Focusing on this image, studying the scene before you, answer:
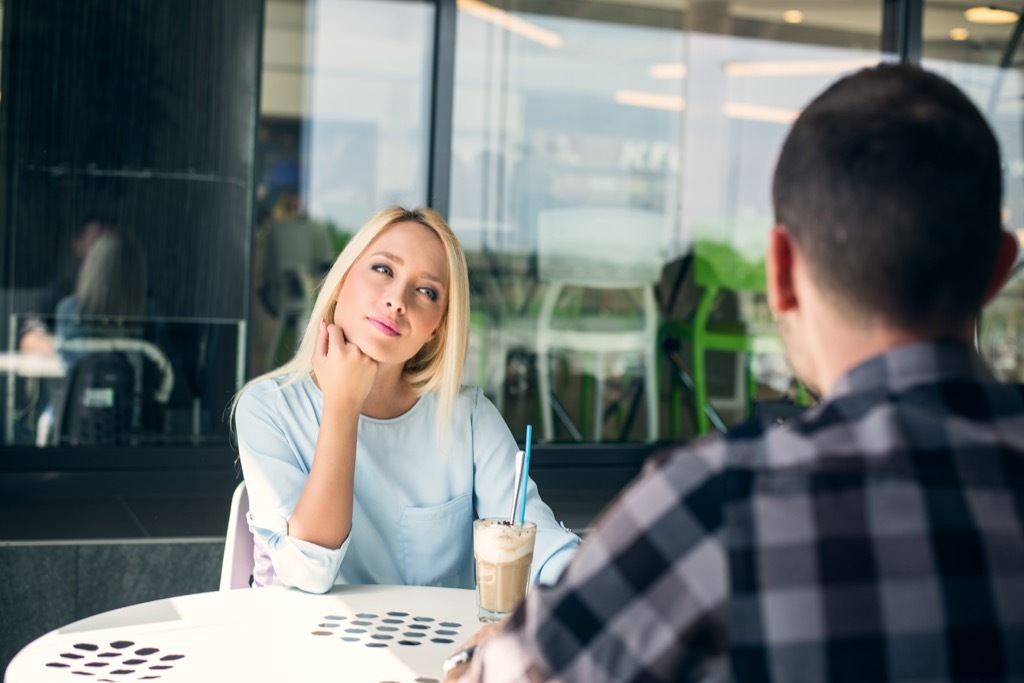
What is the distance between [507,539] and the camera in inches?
64.7

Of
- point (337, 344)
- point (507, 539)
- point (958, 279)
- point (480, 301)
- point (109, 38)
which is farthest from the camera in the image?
point (480, 301)

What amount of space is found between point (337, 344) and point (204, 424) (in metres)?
2.63

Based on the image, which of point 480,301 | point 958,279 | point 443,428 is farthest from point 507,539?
point 480,301

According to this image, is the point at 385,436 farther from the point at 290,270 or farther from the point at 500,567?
the point at 290,270

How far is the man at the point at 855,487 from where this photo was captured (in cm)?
79

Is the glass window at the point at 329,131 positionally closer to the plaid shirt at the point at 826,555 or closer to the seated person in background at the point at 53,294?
the seated person in background at the point at 53,294

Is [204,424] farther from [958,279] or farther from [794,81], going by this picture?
[958,279]

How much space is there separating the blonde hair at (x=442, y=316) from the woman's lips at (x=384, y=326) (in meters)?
0.16

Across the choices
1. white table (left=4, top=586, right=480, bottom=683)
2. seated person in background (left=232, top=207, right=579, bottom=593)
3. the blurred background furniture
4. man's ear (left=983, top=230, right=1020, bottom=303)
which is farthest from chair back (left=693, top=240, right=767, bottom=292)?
man's ear (left=983, top=230, right=1020, bottom=303)

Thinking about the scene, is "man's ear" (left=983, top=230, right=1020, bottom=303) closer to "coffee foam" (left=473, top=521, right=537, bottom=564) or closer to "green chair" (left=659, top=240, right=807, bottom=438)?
"coffee foam" (left=473, top=521, right=537, bottom=564)

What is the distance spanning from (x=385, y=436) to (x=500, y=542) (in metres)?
0.68

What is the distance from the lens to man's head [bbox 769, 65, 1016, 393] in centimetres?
88

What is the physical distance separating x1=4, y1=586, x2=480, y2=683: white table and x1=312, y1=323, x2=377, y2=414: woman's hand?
0.34m

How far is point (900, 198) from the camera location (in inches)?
34.4
